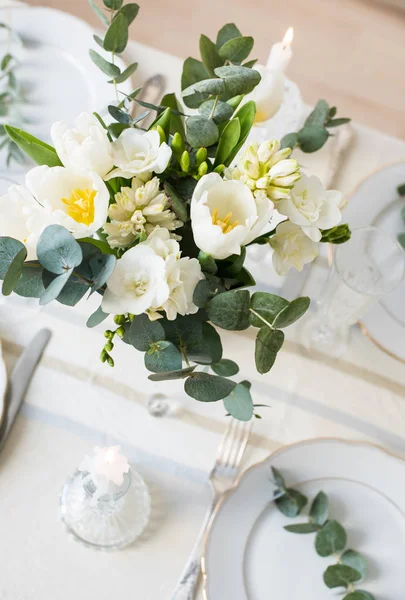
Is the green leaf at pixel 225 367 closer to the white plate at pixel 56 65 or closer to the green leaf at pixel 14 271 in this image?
the green leaf at pixel 14 271

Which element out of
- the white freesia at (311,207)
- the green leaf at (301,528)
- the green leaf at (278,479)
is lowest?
the green leaf at (301,528)

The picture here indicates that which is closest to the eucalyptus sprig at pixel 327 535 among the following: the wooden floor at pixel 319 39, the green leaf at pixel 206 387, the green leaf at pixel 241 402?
the green leaf at pixel 241 402

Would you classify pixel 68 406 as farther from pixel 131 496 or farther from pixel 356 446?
pixel 356 446

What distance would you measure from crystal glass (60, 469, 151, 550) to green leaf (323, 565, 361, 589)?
24 cm

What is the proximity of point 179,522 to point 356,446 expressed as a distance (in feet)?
0.85

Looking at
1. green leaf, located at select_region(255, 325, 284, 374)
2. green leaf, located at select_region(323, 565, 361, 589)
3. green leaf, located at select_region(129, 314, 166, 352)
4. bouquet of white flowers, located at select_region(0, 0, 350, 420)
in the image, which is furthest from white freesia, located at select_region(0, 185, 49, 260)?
green leaf, located at select_region(323, 565, 361, 589)

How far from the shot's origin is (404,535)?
794mm

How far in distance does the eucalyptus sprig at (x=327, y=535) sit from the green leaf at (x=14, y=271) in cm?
46

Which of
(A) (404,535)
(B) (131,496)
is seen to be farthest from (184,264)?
(A) (404,535)

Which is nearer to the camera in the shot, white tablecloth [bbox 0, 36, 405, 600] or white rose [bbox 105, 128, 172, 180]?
white rose [bbox 105, 128, 172, 180]

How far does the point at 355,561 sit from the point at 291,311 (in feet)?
1.43

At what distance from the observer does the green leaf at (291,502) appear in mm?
769

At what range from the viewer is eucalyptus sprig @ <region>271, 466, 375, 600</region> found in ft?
2.43

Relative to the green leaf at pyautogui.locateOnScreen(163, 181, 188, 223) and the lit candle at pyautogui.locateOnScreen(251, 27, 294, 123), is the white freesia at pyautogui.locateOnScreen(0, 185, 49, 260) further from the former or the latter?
the lit candle at pyautogui.locateOnScreen(251, 27, 294, 123)
